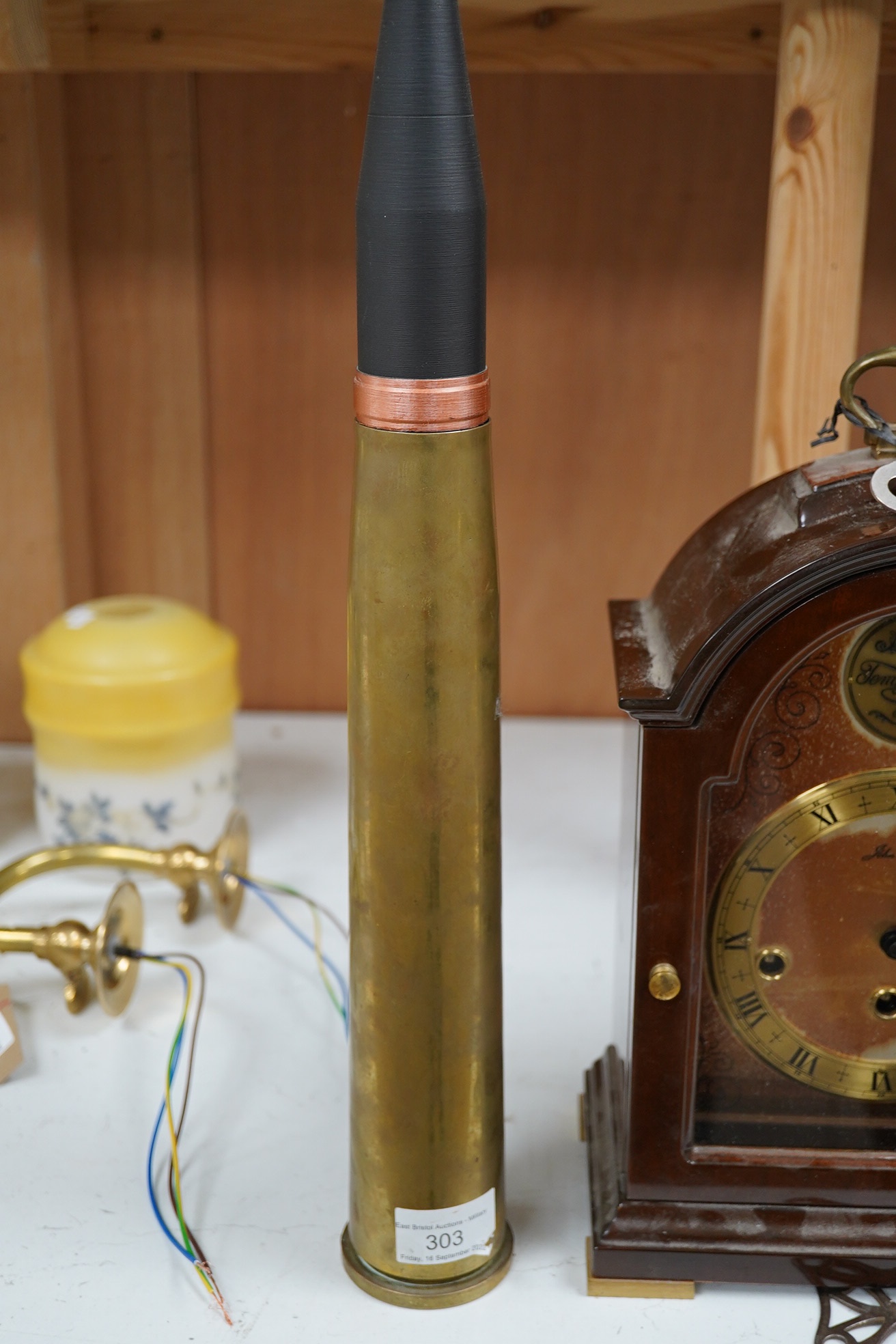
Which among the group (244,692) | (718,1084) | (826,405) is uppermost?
(826,405)

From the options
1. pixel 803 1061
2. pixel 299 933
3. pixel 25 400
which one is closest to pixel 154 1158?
pixel 299 933

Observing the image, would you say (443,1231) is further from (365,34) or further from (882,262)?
(882,262)

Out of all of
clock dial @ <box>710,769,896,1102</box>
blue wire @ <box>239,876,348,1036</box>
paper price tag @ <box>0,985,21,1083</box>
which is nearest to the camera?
clock dial @ <box>710,769,896,1102</box>

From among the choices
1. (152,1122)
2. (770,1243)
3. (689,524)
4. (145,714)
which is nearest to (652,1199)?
(770,1243)

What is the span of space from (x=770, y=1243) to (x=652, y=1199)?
63mm

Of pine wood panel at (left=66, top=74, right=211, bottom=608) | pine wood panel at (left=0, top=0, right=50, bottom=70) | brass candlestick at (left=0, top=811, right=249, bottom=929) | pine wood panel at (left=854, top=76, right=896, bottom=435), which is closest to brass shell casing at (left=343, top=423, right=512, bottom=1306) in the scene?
brass candlestick at (left=0, top=811, right=249, bottom=929)

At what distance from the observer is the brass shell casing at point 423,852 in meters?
0.61

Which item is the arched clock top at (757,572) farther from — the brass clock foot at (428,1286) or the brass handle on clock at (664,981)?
the brass clock foot at (428,1286)

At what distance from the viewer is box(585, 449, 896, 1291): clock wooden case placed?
2.11 feet

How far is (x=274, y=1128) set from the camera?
84 cm

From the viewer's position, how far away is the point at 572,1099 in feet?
2.85

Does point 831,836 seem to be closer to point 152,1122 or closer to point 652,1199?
point 652,1199

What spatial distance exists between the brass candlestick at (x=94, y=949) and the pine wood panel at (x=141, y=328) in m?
0.58

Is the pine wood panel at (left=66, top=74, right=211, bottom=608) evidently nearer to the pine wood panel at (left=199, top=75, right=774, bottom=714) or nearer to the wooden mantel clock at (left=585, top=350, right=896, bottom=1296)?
the pine wood panel at (left=199, top=75, right=774, bottom=714)
